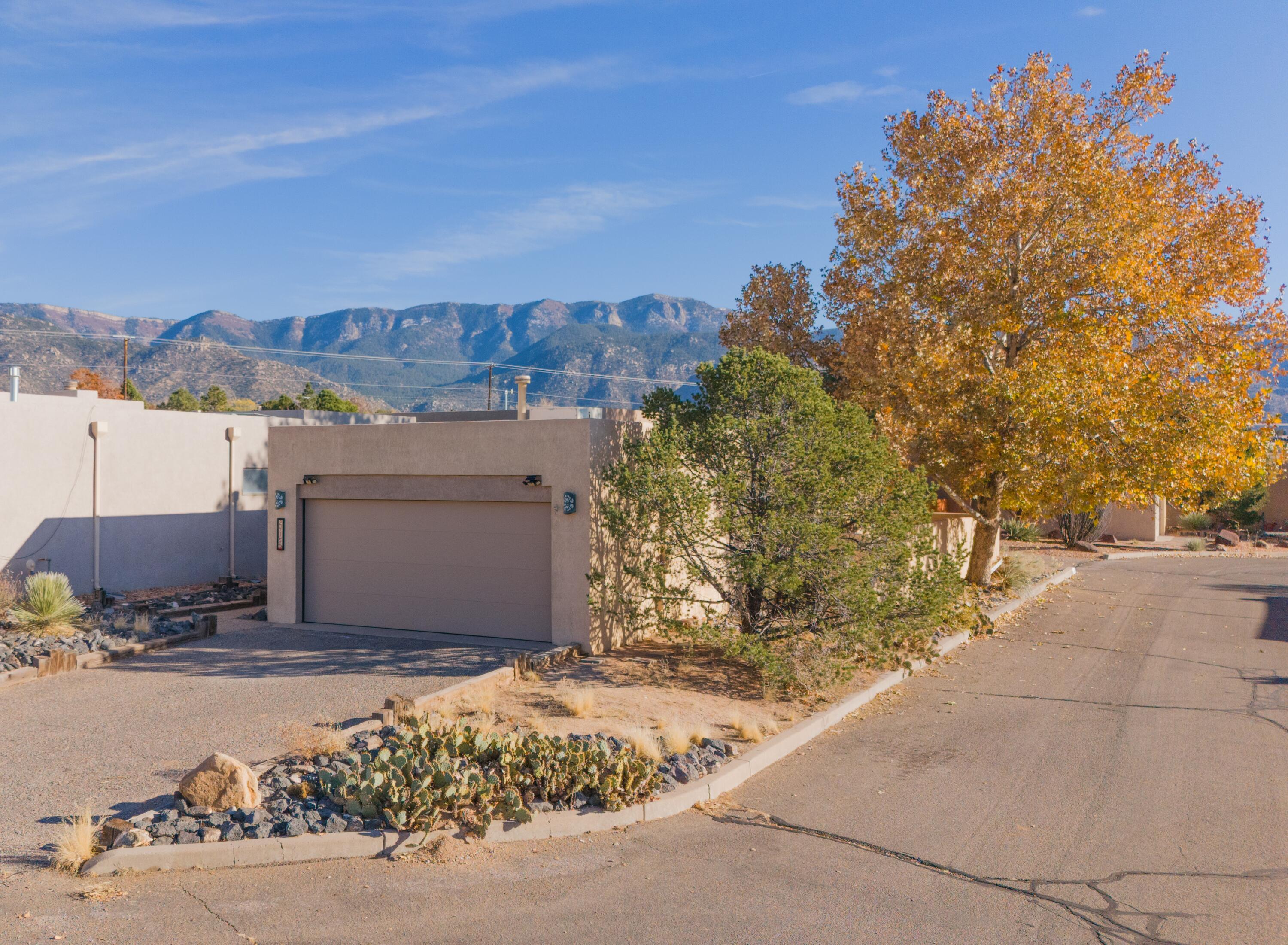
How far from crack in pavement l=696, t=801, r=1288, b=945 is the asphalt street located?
0.6 inches

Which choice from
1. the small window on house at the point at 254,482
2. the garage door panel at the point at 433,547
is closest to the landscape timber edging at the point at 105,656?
the garage door panel at the point at 433,547

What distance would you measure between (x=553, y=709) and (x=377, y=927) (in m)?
4.48

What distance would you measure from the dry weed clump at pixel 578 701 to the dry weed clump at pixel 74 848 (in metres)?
4.33

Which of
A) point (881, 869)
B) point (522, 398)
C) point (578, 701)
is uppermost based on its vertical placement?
point (522, 398)

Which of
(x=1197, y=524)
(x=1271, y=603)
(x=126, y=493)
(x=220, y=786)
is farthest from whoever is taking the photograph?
(x=1197, y=524)

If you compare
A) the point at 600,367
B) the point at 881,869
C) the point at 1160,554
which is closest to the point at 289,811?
the point at 881,869

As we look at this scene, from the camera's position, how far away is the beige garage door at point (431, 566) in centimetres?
1291

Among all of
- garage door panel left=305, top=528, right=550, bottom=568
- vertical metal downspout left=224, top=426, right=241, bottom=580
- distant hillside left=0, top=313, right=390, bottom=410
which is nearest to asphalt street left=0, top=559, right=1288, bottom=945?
garage door panel left=305, top=528, right=550, bottom=568

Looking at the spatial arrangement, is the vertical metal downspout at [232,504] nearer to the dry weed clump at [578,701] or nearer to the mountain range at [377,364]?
the dry weed clump at [578,701]

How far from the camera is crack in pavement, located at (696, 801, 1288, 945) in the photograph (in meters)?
5.11

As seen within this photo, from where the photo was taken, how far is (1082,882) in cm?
573

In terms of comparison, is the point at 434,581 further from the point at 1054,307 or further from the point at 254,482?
the point at 1054,307

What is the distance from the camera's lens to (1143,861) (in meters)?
6.04

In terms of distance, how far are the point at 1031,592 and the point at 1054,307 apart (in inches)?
236
